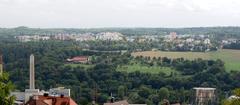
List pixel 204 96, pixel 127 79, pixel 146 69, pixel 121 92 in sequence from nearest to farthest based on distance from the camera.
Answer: pixel 204 96, pixel 121 92, pixel 127 79, pixel 146 69

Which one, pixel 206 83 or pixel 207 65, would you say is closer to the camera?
pixel 206 83

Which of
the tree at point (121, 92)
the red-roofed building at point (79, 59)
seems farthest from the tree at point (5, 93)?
the red-roofed building at point (79, 59)

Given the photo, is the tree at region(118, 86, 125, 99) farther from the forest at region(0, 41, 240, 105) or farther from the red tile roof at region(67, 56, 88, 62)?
the red tile roof at region(67, 56, 88, 62)

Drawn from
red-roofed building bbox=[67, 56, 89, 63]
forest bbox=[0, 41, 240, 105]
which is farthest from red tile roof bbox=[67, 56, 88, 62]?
forest bbox=[0, 41, 240, 105]

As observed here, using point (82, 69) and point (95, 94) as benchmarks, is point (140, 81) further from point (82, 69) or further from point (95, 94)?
point (95, 94)

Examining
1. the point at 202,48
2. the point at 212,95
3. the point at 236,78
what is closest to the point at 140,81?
Answer: the point at 236,78

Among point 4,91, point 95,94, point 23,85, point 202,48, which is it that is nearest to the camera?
point 4,91

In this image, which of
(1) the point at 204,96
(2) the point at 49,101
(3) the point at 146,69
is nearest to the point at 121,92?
(1) the point at 204,96

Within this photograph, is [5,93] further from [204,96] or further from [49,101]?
[204,96]

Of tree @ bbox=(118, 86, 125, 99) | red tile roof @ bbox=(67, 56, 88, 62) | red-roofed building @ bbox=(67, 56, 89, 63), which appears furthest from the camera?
red tile roof @ bbox=(67, 56, 88, 62)
